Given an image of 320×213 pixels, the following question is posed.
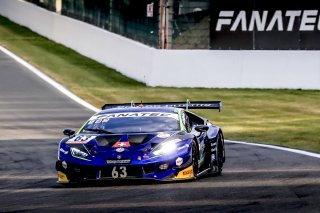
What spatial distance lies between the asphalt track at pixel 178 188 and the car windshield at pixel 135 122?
88 centimetres

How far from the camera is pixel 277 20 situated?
119 feet

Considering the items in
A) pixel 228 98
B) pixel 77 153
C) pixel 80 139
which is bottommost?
pixel 228 98

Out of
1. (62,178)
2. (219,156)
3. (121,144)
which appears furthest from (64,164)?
(219,156)

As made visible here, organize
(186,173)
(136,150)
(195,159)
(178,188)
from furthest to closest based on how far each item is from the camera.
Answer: (195,159) < (186,173) < (136,150) < (178,188)

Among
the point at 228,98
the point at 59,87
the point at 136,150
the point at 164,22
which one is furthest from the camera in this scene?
the point at 59,87

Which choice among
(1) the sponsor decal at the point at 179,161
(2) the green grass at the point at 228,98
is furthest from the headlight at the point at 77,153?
(2) the green grass at the point at 228,98

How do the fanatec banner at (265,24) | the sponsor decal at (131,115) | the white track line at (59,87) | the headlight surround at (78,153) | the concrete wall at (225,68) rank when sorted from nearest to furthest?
the headlight surround at (78,153) → the sponsor decal at (131,115) → the white track line at (59,87) → the concrete wall at (225,68) → the fanatec banner at (265,24)

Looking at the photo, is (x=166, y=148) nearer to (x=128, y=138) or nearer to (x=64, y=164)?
(x=128, y=138)

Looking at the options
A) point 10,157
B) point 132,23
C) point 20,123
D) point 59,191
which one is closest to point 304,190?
point 59,191

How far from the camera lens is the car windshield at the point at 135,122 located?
608 inches

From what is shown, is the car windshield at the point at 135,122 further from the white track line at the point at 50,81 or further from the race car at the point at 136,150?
the white track line at the point at 50,81

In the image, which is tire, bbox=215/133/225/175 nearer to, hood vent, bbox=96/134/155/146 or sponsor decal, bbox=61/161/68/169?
hood vent, bbox=96/134/155/146

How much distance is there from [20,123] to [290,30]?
11.4 metres

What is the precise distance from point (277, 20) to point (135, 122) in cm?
2127
